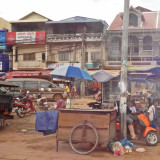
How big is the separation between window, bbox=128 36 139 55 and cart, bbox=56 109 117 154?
22.0 meters

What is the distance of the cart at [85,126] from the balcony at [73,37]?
875 inches

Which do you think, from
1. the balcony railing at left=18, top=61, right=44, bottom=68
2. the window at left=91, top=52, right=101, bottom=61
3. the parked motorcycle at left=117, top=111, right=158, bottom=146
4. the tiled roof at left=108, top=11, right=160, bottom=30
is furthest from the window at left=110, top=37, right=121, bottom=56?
the parked motorcycle at left=117, top=111, right=158, bottom=146

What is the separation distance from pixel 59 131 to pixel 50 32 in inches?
1019

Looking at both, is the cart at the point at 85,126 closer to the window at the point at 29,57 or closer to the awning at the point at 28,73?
the awning at the point at 28,73

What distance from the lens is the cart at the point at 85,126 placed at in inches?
225

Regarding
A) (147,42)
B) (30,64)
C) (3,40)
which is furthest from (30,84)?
(147,42)

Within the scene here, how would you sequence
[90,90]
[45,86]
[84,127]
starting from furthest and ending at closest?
[90,90]
[45,86]
[84,127]

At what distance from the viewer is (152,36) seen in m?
25.8

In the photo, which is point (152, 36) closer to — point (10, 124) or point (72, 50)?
point (72, 50)

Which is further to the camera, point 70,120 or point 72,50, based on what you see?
point 72,50

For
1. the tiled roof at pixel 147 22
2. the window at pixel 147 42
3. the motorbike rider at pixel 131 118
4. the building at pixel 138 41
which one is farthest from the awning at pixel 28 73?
the motorbike rider at pixel 131 118

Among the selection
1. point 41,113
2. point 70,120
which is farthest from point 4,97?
point 70,120

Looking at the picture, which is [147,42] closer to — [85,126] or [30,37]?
[30,37]

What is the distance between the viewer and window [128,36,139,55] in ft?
87.9
